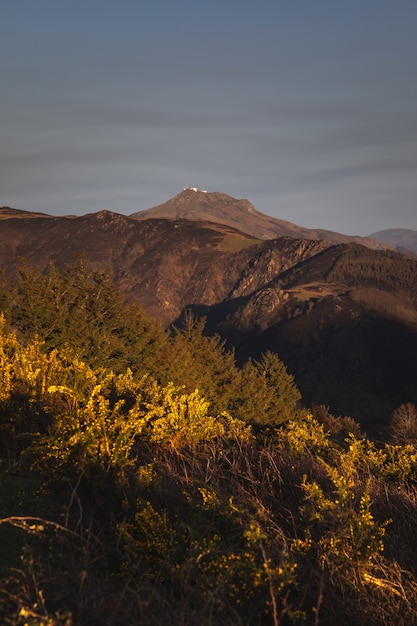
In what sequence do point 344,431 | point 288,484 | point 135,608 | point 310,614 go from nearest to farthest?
1. point 135,608
2. point 310,614
3. point 288,484
4. point 344,431

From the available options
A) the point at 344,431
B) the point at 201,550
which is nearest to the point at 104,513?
the point at 201,550

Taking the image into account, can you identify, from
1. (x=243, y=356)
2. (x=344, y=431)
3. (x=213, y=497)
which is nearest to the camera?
(x=213, y=497)

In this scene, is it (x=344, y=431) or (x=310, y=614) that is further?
(x=344, y=431)

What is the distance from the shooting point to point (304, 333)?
620ft

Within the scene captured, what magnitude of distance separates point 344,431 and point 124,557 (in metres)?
59.2

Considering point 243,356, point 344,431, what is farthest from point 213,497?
point 243,356

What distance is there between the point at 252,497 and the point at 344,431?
188 ft

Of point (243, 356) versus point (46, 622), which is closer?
point (46, 622)

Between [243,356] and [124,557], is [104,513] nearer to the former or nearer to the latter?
[124,557]

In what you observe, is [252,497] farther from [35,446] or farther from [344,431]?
[344,431]

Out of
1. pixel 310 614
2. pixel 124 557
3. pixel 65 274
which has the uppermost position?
pixel 65 274

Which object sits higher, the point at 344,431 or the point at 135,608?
the point at 135,608

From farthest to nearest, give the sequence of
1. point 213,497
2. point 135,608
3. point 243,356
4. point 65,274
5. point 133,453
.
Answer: point 243,356
point 65,274
point 133,453
point 213,497
point 135,608

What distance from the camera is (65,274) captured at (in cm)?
3828
